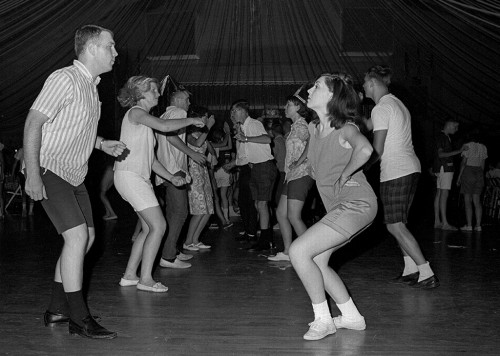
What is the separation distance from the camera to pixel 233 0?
7.19m

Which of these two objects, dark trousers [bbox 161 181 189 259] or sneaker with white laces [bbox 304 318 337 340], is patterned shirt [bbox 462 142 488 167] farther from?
sneaker with white laces [bbox 304 318 337 340]

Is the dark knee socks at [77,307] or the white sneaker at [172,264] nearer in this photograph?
the dark knee socks at [77,307]

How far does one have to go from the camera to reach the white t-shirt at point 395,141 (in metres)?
5.36

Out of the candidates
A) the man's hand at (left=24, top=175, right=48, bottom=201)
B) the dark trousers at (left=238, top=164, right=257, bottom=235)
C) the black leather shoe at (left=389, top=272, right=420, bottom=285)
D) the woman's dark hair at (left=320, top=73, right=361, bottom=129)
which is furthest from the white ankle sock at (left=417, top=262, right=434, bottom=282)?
the dark trousers at (left=238, top=164, right=257, bottom=235)

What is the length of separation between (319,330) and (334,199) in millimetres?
724

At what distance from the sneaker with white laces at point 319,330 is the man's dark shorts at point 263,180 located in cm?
389

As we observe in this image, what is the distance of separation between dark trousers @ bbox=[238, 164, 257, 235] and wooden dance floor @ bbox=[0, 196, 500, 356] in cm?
81

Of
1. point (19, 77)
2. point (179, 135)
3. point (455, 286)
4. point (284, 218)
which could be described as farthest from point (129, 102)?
point (455, 286)

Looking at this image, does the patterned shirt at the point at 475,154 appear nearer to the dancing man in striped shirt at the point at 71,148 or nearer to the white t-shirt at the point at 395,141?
the white t-shirt at the point at 395,141

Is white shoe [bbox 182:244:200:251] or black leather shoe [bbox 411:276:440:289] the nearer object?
black leather shoe [bbox 411:276:440:289]

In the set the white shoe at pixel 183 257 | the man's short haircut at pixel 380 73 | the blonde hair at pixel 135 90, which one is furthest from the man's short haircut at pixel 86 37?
the white shoe at pixel 183 257

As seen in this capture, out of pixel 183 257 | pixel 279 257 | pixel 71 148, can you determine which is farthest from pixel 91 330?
pixel 279 257

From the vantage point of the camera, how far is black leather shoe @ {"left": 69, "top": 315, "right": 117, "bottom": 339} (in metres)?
3.80

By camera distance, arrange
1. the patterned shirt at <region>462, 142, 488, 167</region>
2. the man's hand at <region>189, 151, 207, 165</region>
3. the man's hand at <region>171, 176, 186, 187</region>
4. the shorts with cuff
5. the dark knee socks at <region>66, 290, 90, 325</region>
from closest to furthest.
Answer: the dark knee socks at <region>66, 290, 90, 325</region>
the man's hand at <region>171, 176, 186, 187</region>
the man's hand at <region>189, 151, 207, 165</region>
the shorts with cuff
the patterned shirt at <region>462, 142, 488, 167</region>
